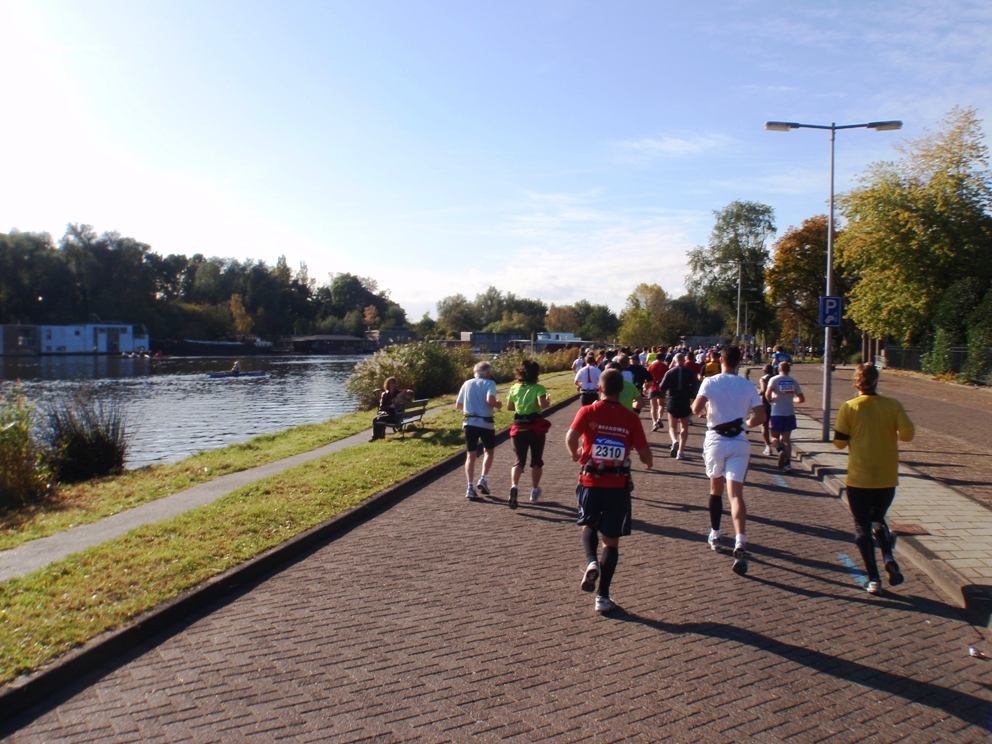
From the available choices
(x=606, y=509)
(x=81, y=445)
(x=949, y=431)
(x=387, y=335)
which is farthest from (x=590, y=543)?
(x=387, y=335)

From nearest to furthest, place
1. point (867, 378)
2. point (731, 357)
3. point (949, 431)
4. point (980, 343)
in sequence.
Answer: point (867, 378), point (731, 357), point (949, 431), point (980, 343)

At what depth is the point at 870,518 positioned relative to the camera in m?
6.00

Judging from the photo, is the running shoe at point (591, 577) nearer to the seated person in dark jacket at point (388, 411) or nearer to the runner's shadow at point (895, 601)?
the runner's shadow at point (895, 601)

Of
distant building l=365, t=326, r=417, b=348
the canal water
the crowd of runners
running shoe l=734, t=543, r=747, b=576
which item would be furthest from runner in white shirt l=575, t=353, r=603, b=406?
distant building l=365, t=326, r=417, b=348

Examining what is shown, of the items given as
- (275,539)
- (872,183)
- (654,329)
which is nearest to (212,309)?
(654,329)

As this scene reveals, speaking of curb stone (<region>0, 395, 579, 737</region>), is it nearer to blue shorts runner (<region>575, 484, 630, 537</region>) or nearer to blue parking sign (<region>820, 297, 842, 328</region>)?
blue shorts runner (<region>575, 484, 630, 537</region>)

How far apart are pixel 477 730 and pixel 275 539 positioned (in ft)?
13.2

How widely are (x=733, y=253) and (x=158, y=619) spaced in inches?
2870

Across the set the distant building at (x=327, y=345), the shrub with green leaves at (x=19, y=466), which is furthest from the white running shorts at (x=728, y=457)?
the distant building at (x=327, y=345)

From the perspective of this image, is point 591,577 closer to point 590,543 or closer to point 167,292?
point 590,543

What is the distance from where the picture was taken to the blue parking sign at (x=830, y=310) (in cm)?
1412

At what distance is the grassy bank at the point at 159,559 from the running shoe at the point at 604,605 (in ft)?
10.2

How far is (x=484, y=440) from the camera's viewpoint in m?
9.66

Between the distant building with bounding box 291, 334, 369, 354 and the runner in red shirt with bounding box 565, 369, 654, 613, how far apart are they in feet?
407
